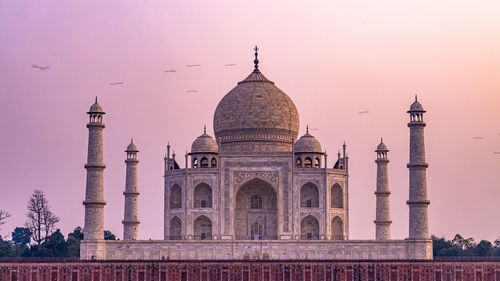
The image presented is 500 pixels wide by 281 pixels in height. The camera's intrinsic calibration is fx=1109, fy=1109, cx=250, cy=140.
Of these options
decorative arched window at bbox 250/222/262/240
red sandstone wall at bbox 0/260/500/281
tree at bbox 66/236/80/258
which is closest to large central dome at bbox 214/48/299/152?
decorative arched window at bbox 250/222/262/240

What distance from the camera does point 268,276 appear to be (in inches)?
2073

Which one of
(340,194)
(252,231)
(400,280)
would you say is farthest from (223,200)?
(400,280)

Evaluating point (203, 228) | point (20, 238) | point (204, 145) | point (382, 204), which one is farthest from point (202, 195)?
point (20, 238)

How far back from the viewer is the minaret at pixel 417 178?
56594 millimetres

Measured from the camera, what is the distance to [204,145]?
6116 cm

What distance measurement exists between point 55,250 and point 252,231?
50.1 ft

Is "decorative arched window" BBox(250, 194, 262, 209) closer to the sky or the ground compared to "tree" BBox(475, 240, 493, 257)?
closer to the sky

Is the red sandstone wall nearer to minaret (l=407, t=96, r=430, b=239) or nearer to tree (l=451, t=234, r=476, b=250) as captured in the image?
minaret (l=407, t=96, r=430, b=239)

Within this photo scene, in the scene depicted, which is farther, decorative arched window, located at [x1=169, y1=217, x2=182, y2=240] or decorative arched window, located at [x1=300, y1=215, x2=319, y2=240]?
decorative arched window, located at [x1=169, y1=217, x2=182, y2=240]

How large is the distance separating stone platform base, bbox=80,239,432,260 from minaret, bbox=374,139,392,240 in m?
7.51

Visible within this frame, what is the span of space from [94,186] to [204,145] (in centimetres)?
737

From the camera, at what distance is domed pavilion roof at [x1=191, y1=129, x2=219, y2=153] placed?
200ft

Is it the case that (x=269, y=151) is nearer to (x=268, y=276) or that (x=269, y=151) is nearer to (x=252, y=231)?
(x=252, y=231)

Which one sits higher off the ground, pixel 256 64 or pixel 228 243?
pixel 256 64
